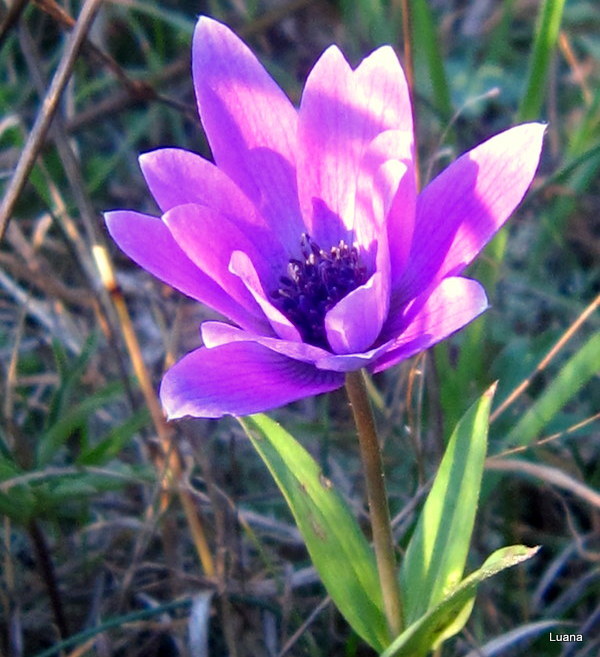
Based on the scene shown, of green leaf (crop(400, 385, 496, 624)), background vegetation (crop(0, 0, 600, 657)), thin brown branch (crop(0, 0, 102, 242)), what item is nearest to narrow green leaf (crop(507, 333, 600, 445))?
background vegetation (crop(0, 0, 600, 657))

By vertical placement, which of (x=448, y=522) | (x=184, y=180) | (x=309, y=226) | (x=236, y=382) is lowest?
(x=448, y=522)

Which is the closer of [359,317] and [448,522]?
[359,317]

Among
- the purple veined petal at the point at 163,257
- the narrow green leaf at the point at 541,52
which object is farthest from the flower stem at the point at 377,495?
→ the narrow green leaf at the point at 541,52

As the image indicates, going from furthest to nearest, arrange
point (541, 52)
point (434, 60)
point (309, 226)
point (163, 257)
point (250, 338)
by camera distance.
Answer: point (434, 60), point (541, 52), point (309, 226), point (163, 257), point (250, 338)

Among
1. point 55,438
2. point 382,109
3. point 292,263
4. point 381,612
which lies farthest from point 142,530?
point 382,109

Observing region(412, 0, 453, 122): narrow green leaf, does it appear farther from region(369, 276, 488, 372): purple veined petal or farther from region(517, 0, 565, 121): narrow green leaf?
region(369, 276, 488, 372): purple veined petal

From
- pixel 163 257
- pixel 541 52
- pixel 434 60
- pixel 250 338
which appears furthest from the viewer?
pixel 434 60

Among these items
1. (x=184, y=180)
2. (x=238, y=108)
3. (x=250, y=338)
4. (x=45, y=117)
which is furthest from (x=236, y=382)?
(x=45, y=117)

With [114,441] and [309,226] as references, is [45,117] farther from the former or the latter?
[114,441]
